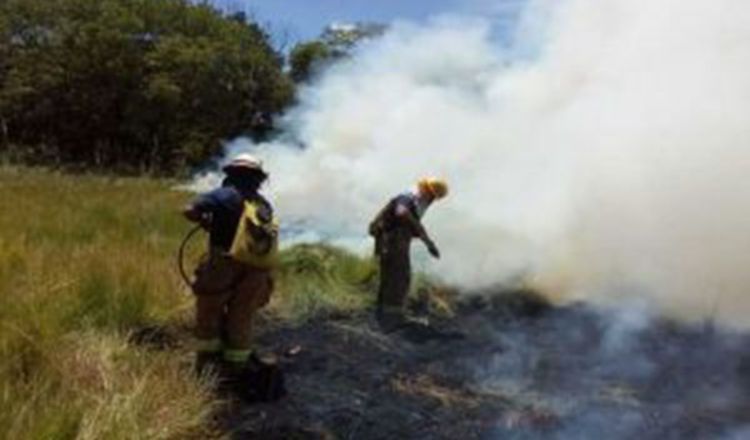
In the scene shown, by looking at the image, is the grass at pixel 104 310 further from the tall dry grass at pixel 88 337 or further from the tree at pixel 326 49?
the tree at pixel 326 49

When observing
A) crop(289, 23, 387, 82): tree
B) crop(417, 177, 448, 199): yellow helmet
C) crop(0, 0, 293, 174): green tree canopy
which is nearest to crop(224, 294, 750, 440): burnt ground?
crop(417, 177, 448, 199): yellow helmet

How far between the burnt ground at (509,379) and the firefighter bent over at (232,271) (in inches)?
19.9

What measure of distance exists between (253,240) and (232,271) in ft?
1.01

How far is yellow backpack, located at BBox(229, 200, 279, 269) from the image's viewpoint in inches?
354

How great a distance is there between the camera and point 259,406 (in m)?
8.73

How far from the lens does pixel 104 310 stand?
9.52 m

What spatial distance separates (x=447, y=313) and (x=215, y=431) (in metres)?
5.48

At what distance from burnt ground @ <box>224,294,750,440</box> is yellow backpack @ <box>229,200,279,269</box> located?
97 cm

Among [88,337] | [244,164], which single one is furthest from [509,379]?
[88,337]

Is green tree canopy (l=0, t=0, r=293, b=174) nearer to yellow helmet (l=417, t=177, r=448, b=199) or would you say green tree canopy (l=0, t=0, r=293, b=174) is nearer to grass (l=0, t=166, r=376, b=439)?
grass (l=0, t=166, r=376, b=439)

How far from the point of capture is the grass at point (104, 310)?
6883 millimetres

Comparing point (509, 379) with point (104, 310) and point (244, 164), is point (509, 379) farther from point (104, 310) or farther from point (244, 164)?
point (104, 310)

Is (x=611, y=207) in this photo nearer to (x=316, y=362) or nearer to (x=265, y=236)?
(x=316, y=362)

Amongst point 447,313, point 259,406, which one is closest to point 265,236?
point 259,406
